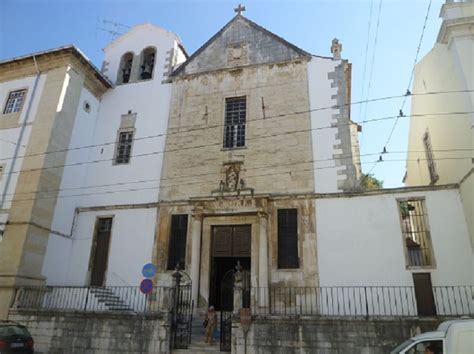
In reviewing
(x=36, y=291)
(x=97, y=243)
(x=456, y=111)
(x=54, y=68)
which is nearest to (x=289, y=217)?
(x=456, y=111)

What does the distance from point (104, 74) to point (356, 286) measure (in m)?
16.5

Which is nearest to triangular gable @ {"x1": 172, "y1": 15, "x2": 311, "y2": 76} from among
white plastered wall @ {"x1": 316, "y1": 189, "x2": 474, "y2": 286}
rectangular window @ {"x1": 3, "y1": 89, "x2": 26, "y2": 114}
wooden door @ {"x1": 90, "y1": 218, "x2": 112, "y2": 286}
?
rectangular window @ {"x1": 3, "y1": 89, "x2": 26, "y2": 114}

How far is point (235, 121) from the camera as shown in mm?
16250

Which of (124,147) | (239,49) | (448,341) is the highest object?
(239,49)

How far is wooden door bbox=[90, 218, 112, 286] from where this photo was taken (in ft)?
49.5

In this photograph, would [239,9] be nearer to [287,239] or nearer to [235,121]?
[235,121]

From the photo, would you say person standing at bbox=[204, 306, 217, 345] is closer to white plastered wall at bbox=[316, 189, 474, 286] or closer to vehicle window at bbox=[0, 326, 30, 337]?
white plastered wall at bbox=[316, 189, 474, 286]

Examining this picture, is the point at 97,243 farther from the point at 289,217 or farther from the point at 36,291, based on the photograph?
the point at 289,217

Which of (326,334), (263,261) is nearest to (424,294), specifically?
(326,334)

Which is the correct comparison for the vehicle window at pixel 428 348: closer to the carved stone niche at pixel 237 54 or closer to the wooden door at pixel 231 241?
the wooden door at pixel 231 241

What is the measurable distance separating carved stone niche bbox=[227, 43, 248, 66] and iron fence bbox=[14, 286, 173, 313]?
34.8 ft

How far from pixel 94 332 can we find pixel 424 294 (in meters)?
10.4

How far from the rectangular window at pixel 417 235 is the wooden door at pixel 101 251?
1165 centimetres

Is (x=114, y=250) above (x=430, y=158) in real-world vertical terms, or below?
below
